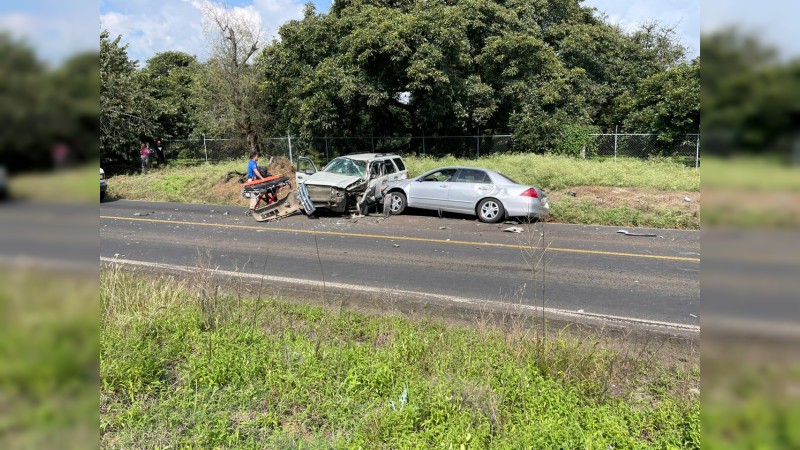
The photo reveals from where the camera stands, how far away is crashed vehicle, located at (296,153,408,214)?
562 inches

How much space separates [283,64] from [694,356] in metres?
24.1

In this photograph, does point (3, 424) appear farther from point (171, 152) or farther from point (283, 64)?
point (171, 152)

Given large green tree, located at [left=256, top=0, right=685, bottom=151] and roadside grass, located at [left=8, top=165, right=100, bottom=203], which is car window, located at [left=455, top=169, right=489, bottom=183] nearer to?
large green tree, located at [left=256, top=0, right=685, bottom=151]

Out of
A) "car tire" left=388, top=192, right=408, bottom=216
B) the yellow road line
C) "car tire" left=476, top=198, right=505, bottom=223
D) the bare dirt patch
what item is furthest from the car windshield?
the bare dirt patch

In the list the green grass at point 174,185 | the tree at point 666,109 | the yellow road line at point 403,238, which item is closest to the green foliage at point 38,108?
the yellow road line at point 403,238

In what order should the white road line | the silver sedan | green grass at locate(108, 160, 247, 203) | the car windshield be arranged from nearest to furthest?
the white road line, the silver sedan, the car windshield, green grass at locate(108, 160, 247, 203)

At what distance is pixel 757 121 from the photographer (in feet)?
2.78

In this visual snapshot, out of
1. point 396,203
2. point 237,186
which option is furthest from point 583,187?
point 237,186

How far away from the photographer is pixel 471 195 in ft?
45.5

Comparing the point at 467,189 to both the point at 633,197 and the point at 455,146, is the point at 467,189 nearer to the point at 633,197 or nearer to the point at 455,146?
the point at 633,197

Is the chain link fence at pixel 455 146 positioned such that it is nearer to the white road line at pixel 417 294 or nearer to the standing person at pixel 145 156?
the standing person at pixel 145 156

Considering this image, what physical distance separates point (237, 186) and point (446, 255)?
1262 cm

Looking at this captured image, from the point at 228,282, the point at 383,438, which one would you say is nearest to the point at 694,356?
the point at 383,438

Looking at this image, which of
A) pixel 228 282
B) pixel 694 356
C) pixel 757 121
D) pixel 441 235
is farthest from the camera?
pixel 441 235
